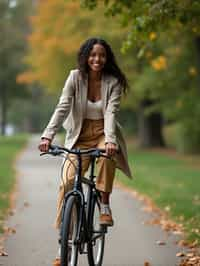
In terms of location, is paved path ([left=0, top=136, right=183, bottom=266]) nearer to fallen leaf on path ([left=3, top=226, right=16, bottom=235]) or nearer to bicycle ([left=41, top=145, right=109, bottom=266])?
fallen leaf on path ([left=3, top=226, right=16, bottom=235])

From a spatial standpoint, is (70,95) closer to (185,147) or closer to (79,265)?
(79,265)

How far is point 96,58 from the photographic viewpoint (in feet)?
19.9

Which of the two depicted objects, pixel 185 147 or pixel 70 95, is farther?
pixel 185 147

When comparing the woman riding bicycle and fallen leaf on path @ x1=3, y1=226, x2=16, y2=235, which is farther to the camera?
fallen leaf on path @ x1=3, y1=226, x2=16, y2=235

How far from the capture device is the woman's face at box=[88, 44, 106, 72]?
19.9ft

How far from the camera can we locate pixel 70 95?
235 inches

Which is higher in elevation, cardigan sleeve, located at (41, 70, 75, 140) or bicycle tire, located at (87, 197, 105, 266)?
cardigan sleeve, located at (41, 70, 75, 140)

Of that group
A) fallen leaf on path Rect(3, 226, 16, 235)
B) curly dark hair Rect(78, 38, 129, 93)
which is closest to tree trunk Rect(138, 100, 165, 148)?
fallen leaf on path Rect(3, 226, 16, 235)

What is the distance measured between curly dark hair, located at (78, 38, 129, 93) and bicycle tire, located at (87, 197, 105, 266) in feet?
3.54

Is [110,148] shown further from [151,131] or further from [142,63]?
[151,131]

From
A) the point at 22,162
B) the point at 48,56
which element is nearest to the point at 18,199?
the point at 22,162

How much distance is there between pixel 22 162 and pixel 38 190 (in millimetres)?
11084

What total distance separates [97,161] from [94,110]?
443mm

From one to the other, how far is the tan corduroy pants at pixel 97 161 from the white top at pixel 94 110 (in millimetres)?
49
